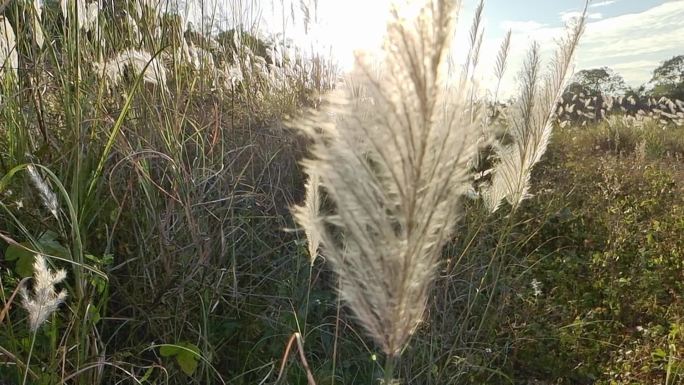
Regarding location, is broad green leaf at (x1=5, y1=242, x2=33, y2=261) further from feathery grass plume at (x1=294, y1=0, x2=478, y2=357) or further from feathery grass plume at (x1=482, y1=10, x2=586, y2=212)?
feathery grass plume at (x1=482, y1=10, x2=586, y2=212)

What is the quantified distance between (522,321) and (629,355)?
0.52m

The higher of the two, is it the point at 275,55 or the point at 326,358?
the point at 275,55

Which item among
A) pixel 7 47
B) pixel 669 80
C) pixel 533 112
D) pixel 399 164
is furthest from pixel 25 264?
pixel 669 80

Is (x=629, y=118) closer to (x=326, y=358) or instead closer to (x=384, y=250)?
(x=326, y=358)

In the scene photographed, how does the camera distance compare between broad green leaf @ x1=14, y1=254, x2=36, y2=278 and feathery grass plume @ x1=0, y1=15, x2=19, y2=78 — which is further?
feathery grass plume @ x1=0, y1=15, x2=19, y2=78

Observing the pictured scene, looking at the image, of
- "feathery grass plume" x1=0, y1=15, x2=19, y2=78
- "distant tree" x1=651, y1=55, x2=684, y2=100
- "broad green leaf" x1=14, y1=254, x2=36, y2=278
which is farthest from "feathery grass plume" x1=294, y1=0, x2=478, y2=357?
"distant tree" x1=651, y1=55, x2=684, y2=100

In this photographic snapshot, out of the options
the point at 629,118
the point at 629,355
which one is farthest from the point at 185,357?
the point at 629,118

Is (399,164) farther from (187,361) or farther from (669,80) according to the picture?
(669,80)

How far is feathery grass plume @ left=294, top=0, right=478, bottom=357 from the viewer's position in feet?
2.06

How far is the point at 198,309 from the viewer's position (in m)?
2.11

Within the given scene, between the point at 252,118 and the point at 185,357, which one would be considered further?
the point at 252,118

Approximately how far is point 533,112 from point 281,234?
1.40 meters

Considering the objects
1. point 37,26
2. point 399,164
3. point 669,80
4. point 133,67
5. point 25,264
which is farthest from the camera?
point 669,80

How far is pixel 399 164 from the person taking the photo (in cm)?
66
